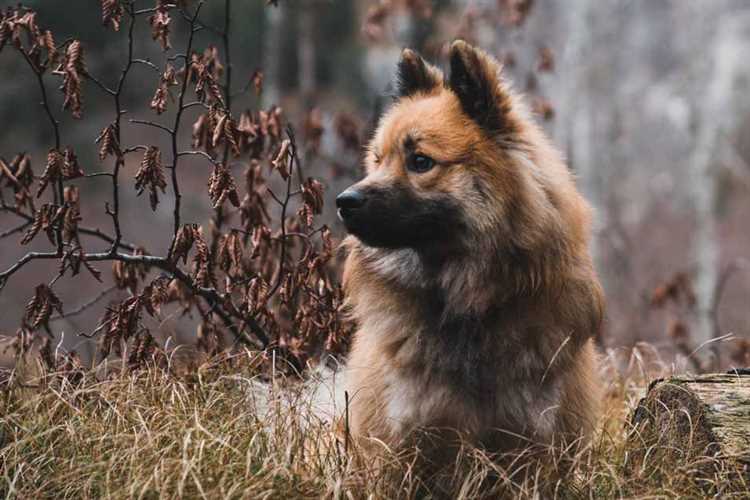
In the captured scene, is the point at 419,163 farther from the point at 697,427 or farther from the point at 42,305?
the point at 42,305

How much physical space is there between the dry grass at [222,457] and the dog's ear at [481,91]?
1.36 meters

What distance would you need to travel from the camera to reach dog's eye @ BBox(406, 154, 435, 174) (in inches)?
140

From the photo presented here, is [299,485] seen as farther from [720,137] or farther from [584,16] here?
[720,137]

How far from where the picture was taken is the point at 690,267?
17062 mm

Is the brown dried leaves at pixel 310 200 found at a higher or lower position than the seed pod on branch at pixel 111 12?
lower

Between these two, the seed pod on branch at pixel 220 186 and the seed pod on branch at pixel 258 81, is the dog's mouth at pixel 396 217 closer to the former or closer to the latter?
the seed pod on branch at pixel 220 186

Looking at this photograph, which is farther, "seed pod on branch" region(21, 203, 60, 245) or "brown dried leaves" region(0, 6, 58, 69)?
"seed pod on branch" region(21, 203, 60, 245)

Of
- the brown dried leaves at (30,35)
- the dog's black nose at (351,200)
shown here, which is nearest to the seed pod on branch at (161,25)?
the brown dried leaves at (30,35)

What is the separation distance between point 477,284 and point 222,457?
121 centimetres

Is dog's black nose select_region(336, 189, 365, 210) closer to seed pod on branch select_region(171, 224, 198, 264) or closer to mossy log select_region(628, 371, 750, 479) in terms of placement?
seed pod on branch select_region(171, 224, 198, 264)

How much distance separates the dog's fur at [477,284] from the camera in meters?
3.44

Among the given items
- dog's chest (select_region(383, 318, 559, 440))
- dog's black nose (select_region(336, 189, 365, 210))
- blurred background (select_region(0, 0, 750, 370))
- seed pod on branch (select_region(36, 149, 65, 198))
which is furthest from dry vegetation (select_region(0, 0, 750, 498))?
blurred background (select_region(0, 0, 750, 370))

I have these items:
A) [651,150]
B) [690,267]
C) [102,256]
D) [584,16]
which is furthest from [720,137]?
[651,150]

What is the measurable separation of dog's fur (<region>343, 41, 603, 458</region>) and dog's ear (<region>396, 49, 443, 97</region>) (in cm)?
40
